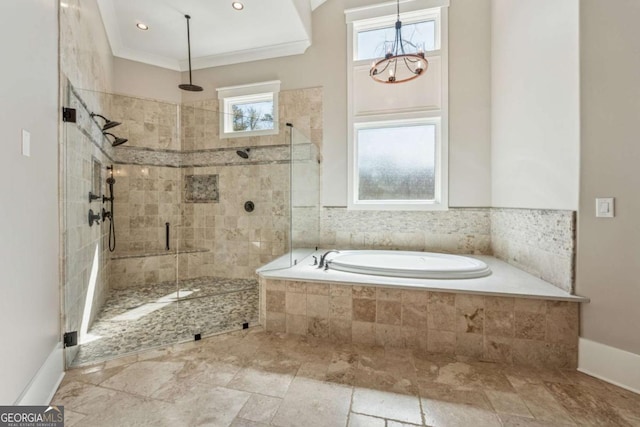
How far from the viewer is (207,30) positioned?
318 centimetres

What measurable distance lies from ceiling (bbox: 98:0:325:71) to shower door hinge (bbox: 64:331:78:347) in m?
3.07

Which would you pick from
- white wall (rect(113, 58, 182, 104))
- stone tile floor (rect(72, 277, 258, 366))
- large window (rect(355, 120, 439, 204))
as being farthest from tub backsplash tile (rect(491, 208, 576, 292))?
white wall (rect(113, 58, 182, 104))

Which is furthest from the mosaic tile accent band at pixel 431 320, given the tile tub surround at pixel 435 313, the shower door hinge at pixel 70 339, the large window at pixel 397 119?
the large window at pixel 397 119

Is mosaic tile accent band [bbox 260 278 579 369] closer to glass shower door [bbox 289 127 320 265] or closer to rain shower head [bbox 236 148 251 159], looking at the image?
glass shower door [bbox 289 127 320 265]

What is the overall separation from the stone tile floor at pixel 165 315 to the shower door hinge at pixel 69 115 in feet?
5.24

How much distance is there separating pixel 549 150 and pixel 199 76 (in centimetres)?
410

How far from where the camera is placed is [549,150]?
78.5 inches

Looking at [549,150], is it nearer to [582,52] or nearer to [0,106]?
[582,52]

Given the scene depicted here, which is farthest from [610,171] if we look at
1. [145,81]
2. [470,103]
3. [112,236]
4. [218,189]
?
[145,81]

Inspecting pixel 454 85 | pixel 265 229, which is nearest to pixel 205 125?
pixel 265 229

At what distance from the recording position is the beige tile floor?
4.34 ft

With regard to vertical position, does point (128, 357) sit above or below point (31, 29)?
below

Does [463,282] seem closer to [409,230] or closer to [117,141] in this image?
[409,230]

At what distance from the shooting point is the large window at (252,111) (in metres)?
3.53
